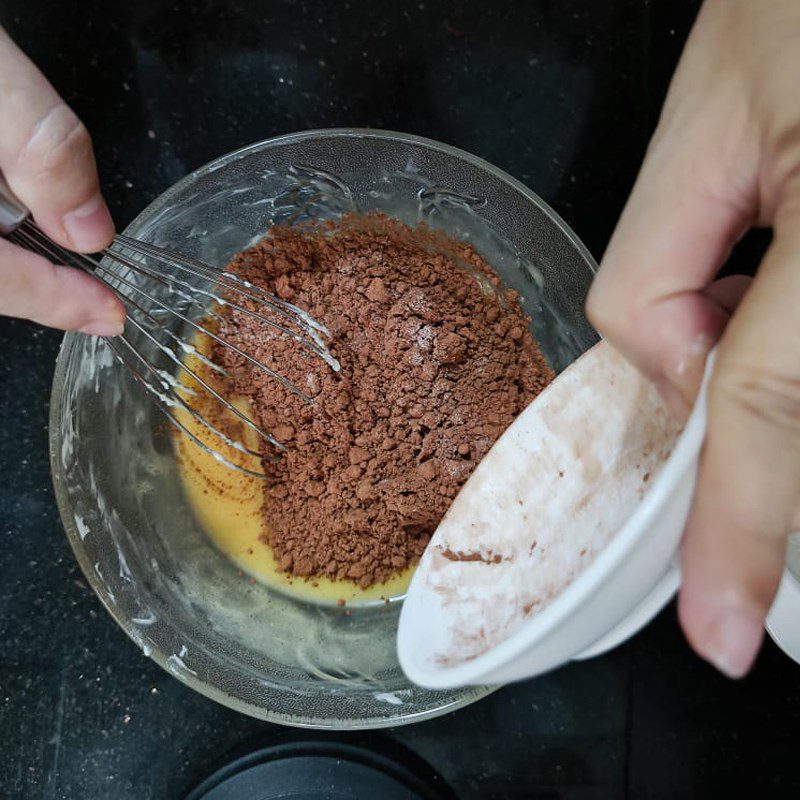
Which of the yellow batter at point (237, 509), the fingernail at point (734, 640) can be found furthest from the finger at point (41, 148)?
the fingernail at point (734, 640)

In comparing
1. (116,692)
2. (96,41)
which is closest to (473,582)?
(116,692)

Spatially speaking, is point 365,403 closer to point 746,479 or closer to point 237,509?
point 237,509

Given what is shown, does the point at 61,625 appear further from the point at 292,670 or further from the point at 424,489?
the point at 424,489

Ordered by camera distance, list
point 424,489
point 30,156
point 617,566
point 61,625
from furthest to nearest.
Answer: point 61,625
point 424,489
point 30,156
point 617,566

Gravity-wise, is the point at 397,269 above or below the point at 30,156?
below

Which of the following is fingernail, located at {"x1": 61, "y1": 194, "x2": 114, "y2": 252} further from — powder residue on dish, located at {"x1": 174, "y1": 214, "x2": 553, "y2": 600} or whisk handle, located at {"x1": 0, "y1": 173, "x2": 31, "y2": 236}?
powder residue on dish, located at {"x1": 174, "y1": 214, "x2": 553, "y2": 600}

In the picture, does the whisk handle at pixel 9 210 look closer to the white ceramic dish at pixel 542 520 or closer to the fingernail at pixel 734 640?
the white ceramic dish at pixel 542 520

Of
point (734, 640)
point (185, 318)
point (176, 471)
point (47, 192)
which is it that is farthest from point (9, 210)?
point (734, 640)
